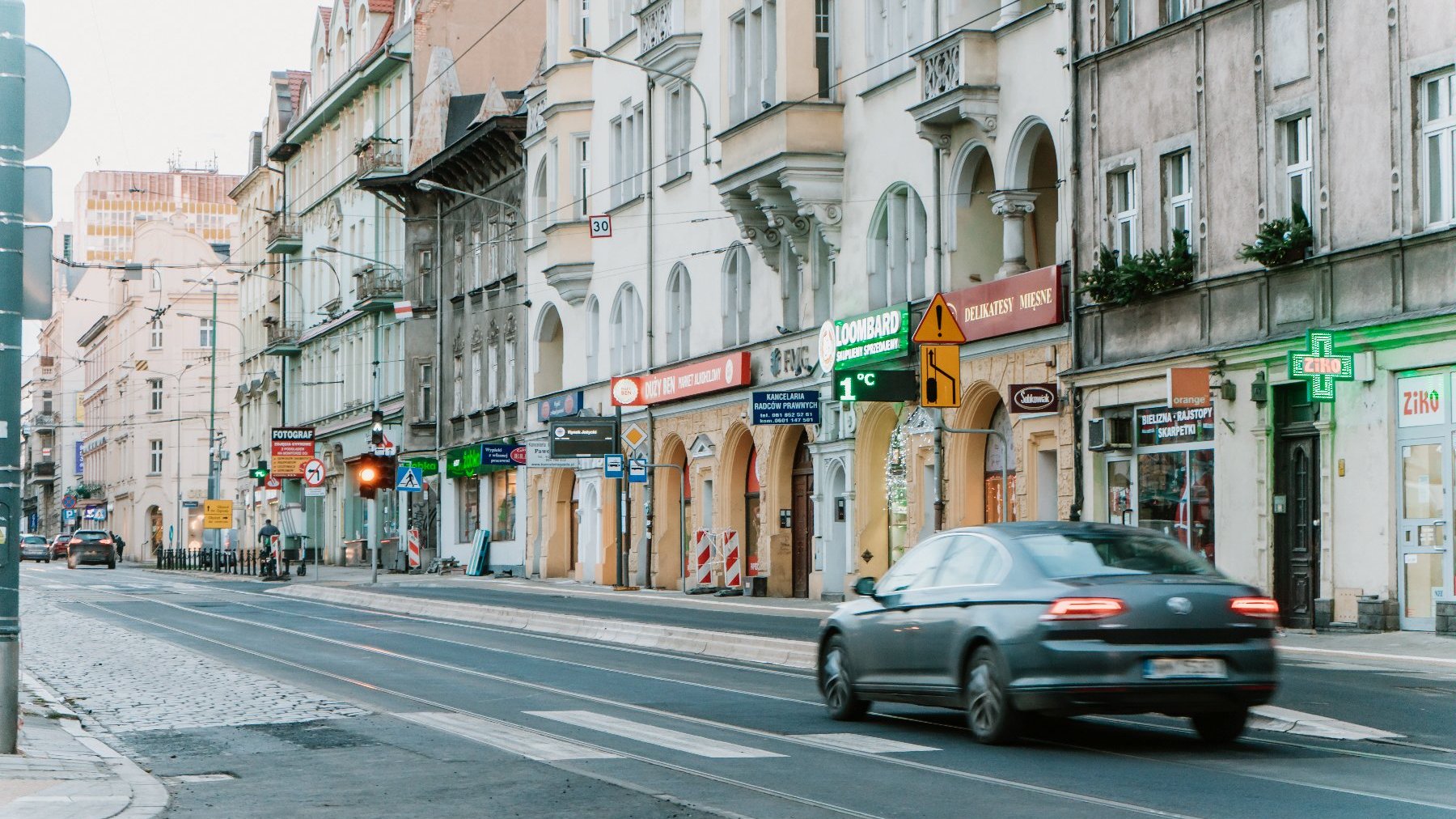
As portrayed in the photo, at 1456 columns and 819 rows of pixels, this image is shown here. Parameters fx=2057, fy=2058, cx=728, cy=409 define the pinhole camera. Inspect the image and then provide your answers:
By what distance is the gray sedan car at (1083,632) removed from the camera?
1196 cm

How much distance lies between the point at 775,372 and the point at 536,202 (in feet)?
58.3

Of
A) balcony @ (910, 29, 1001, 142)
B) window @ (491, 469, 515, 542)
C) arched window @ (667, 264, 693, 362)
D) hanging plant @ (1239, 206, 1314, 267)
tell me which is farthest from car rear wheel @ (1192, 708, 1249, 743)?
window @ (491, 469, 515, 542)

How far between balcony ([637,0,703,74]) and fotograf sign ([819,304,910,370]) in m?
9.62

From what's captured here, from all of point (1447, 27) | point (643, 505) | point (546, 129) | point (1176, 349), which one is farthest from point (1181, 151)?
point (546, 129)

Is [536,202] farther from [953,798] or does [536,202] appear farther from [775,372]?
[953,798]

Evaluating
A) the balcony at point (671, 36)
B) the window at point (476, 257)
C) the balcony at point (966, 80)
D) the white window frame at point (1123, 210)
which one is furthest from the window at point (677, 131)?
the white window frame at point (1123, 210)

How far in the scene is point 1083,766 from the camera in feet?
37.6

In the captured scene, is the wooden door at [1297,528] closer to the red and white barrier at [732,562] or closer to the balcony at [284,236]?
the red and white barrier at [732,562]

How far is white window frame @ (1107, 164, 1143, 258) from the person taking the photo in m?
29.2

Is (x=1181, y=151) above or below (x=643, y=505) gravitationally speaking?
above

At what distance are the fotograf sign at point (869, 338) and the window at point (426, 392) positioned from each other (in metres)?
32.5

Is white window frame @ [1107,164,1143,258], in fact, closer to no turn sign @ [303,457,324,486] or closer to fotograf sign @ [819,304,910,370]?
fotograf sign @ [819,304,910,370]

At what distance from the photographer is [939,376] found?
21484 millimetres

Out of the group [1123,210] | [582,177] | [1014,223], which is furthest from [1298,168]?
[582,177]
